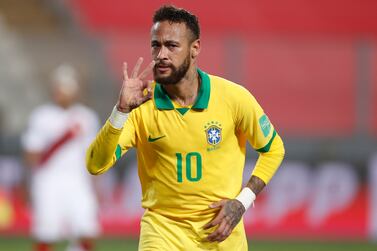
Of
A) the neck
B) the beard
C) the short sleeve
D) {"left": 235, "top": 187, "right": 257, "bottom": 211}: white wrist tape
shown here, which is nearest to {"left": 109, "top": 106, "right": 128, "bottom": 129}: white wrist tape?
the beard

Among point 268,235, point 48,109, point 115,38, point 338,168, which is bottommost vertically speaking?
point 268,235

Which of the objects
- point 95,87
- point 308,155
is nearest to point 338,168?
point 308,155

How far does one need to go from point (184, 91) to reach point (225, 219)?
88cm

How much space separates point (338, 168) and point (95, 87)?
3.92 m

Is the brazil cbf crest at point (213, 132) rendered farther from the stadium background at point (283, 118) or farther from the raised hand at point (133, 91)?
the stadium background at point (283, 118)

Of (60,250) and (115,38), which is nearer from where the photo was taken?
(60,250)

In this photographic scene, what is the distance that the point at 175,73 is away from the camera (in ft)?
20.7

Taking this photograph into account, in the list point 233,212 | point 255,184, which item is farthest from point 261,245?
point 233,212

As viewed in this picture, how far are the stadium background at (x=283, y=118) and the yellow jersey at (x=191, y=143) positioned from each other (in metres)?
8.21

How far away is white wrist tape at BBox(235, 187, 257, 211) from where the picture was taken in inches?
258

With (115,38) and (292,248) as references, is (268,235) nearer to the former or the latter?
(292,248)

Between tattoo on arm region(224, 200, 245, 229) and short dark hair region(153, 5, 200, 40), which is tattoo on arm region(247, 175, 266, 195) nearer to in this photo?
tattoo on arm region(224, 200, 245, 229)

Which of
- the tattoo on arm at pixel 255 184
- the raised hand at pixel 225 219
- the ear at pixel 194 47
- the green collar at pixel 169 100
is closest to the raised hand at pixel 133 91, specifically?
the green collar at pixel 169 100

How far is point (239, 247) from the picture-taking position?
262 inches
